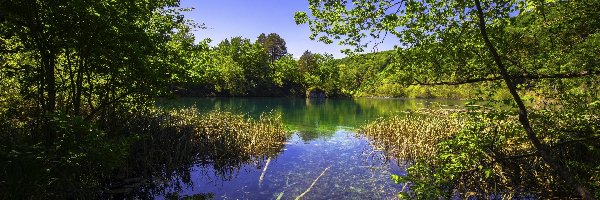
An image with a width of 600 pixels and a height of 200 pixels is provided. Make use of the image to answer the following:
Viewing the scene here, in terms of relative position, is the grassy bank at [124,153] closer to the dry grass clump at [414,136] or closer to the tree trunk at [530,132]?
the tree trunk at [530,132]

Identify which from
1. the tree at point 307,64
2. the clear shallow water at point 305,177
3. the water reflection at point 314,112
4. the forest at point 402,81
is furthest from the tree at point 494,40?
the tree at point 307,64

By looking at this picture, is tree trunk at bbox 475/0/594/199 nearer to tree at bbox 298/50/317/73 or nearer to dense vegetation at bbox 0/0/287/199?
dense vegetation at bbox 0/0/287/199

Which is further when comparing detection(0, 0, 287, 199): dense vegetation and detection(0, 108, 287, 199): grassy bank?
detection(0, 0, 287, 199): dense vegetation

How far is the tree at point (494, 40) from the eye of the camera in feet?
20.2

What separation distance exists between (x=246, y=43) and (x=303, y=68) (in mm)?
20696

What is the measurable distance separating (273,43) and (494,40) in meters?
119

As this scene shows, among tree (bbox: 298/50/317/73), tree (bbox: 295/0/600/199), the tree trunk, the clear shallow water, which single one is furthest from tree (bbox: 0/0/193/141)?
tree (bbox: 298/50/317/73)

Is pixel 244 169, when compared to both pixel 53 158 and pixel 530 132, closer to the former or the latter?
pixel 53 158

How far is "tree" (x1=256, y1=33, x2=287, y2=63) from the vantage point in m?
121

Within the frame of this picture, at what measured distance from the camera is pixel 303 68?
104m

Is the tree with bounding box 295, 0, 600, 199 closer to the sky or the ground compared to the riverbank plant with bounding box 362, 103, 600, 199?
closer to the sky

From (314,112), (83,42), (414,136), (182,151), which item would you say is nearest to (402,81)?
(83,42)

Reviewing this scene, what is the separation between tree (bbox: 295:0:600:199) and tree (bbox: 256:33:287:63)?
373 ft

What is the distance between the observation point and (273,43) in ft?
405
